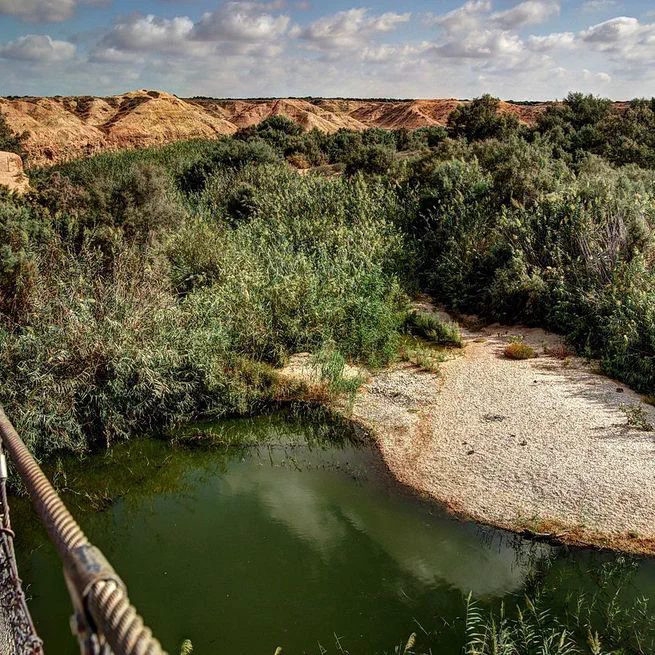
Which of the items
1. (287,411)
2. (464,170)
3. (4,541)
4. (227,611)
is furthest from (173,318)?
(464,170)

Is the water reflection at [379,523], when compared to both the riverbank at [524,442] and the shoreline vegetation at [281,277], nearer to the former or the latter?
the riverbank at [524,442]

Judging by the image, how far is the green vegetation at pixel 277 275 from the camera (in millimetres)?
8281

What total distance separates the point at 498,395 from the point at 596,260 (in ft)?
13.5

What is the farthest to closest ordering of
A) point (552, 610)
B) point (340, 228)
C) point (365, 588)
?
point (340, 228), point (365, 588), point (552, 610)

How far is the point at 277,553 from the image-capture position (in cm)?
623

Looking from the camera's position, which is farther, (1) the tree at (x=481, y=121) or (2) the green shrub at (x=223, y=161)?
(1) the tree at (x=481, y=121)

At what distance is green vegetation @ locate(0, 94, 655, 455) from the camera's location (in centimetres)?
828

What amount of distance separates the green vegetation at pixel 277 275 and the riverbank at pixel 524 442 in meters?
0.80

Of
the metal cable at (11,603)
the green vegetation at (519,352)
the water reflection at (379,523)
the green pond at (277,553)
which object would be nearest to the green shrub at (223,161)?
the green vegetation at (519,352)

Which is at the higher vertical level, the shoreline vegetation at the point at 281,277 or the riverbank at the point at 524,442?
the shoreline vegetation at the point at 281,277

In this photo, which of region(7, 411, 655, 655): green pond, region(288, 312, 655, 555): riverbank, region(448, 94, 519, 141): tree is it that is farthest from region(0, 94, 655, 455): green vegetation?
region(448, 94, 519, 141): tree

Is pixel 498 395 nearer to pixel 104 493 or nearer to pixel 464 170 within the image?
pixel 104 493

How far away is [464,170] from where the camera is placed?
50.4 feet

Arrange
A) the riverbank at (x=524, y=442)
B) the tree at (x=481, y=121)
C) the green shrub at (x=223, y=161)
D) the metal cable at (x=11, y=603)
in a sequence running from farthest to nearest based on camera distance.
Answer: the tree at (x=481, y=121) < the green shrub at (x=223, y=161) < the riverbank at (x=524, y=442) < the metal cable at (x=11, y=603)
